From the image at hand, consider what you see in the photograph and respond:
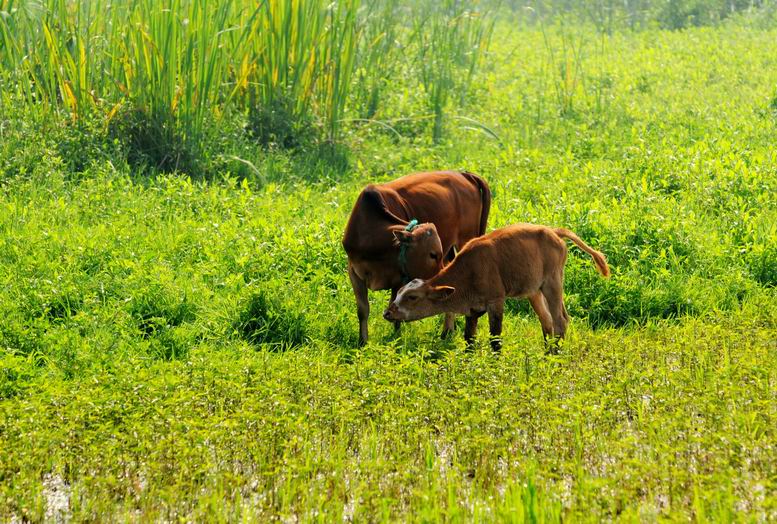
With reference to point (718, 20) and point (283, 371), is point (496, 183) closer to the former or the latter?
point (283, 371)

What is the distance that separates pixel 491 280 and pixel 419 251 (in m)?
0.48

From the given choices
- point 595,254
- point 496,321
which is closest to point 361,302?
point 496,321

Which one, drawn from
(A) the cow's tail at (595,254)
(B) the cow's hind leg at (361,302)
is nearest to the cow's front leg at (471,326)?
(B) the cow's hind leg at (361,302)

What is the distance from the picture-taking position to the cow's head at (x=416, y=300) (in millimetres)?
6863

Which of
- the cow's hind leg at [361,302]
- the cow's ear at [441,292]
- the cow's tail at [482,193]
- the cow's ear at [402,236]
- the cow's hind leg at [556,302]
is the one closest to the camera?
the cow's ear at [441,292]

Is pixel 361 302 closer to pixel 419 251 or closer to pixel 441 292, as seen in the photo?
pixel 419 251

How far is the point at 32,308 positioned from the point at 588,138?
689 centimetres

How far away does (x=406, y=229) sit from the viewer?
23.1 feet

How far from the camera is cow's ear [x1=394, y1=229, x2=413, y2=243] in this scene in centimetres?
694

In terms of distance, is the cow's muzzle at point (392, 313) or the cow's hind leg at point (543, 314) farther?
the cow's hind leg at point (543, 314)

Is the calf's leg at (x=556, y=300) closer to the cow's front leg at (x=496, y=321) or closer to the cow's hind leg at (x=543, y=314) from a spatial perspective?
the cow's hind leg at (x=543, y=314)

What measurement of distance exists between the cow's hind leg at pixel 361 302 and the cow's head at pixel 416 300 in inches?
24.1

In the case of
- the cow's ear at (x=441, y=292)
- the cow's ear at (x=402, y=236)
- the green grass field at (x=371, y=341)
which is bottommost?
the green grass field at (x=371, y=341)

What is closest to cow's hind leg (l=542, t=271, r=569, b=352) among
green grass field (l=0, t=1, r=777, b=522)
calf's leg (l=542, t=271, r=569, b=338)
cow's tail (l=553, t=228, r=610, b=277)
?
calf's leg (l=542, t=271, r=569, b=338)
